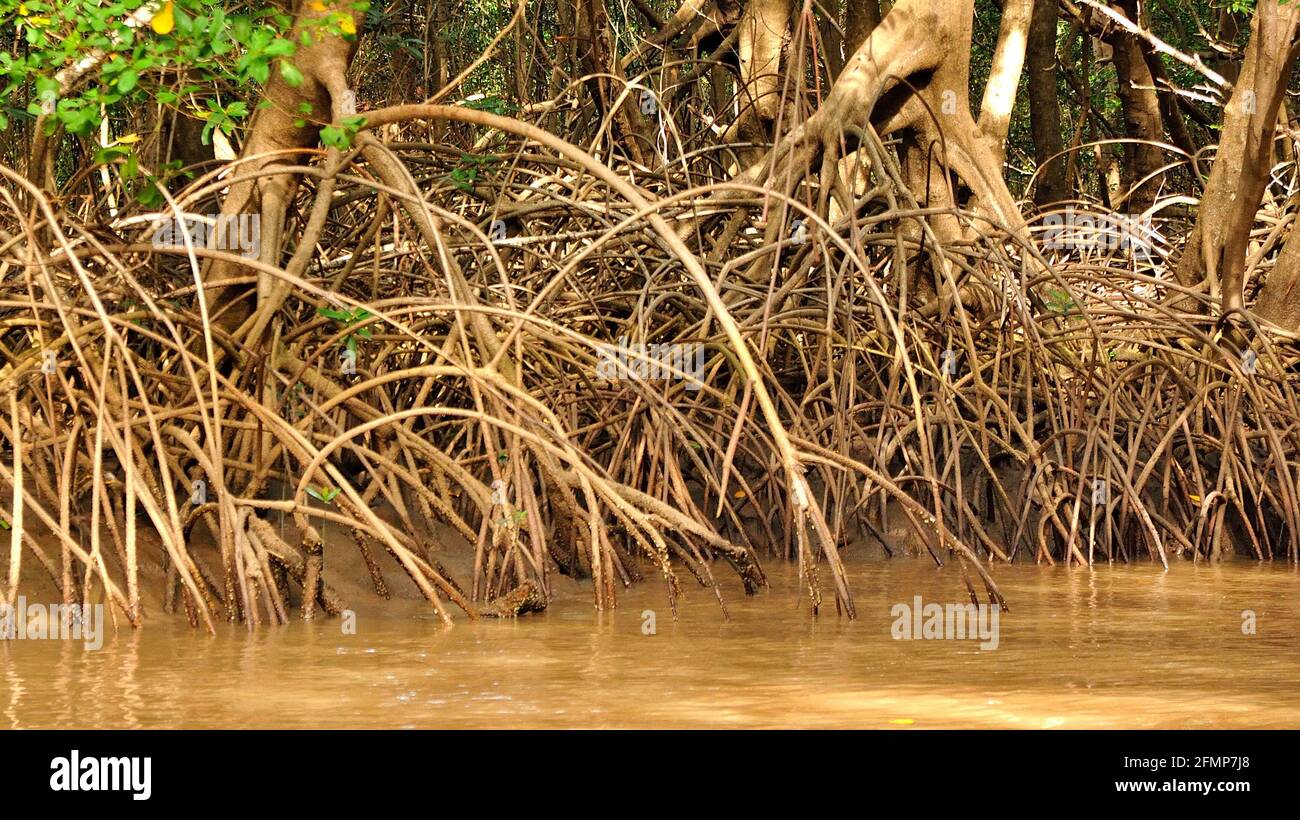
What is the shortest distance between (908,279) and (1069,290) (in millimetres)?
868

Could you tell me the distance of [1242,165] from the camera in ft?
23.3

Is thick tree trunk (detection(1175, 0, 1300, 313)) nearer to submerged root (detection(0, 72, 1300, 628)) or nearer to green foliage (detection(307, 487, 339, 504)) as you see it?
submerged root (detection(0, 72, 1300, 628))

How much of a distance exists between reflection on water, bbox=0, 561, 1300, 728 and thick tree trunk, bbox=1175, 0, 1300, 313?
197cm

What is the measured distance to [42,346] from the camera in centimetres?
457

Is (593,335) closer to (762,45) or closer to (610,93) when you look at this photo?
(762,45)

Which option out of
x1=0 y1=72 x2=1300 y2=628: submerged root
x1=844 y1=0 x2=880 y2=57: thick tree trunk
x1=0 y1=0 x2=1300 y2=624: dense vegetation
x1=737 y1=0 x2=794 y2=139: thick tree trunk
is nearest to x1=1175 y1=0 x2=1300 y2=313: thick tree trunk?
x1=0 y1=0 x2=1300 y2=624: dense vegetation

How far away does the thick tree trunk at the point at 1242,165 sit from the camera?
6.58 metres

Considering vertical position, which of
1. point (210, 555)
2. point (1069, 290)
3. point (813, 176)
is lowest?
point (210, 555)

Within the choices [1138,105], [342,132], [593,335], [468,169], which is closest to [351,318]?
[342,132]

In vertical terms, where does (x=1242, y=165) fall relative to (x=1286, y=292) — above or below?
above

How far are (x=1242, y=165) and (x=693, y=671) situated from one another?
4.24 m
